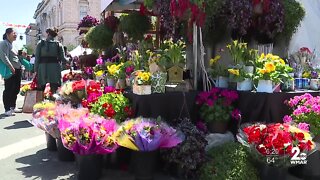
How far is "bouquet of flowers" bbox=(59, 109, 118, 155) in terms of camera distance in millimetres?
3715

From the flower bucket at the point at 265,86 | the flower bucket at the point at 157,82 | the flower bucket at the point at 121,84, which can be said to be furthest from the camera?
the flower bucket at the point at 121,84

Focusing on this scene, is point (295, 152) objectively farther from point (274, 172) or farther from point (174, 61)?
point (174, 61)

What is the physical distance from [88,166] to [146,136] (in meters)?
0.72

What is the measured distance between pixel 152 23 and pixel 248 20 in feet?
8.27

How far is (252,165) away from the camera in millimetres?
3766

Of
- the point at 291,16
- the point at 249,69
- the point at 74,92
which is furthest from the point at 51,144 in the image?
the point at 291,16

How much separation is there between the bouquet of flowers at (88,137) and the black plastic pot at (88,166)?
0.34 ft

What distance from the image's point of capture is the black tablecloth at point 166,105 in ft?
13.9

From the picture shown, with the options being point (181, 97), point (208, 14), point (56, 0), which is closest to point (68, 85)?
point (181, 97)

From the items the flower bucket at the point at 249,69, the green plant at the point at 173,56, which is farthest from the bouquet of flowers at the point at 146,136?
the flower bucket at the point at 249,69

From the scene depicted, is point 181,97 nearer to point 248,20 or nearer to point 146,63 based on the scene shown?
point 146,63

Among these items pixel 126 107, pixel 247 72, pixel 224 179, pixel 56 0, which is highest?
pixel 56 0

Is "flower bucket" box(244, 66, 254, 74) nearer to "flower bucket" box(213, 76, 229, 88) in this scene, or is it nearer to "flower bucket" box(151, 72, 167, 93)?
"flower bucket" box(213, 76, 229, 88)

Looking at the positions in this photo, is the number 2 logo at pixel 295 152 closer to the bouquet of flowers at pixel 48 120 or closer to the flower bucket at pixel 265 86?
the flower bucket at pixel 265 86
